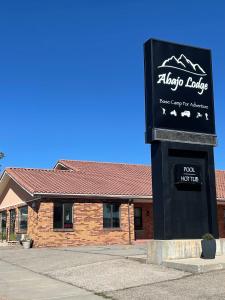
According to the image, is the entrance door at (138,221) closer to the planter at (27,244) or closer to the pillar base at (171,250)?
the planter at (27,244)

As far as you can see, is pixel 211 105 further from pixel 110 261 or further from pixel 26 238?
pixel 26 238

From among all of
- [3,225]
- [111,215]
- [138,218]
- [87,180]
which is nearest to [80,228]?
[111,215]

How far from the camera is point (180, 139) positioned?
52.9 feet

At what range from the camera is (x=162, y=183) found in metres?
15.4

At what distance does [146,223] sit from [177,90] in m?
17.0

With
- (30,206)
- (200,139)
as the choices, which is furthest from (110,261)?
(30,206)

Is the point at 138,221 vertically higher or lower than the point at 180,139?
lower

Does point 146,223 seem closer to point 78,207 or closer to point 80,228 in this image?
point 80,228

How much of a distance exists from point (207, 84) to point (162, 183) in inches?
160

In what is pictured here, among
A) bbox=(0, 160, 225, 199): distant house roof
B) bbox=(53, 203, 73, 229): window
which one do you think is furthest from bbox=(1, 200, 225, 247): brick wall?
bbox=(0, 160, 225, 199): distant house roof

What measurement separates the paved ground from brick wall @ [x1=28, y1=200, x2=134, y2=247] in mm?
10481

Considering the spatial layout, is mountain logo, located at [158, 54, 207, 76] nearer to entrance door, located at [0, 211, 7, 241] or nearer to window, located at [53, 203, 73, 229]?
window, located at [53, 203, 73, 229]

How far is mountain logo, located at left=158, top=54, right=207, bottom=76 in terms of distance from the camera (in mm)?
16562

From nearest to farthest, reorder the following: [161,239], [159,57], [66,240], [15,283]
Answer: [15,283] < [161,239] < [159,57] < [66,240]
